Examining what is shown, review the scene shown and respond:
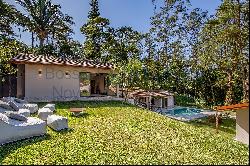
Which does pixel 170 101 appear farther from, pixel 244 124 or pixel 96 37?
pixel 244 124

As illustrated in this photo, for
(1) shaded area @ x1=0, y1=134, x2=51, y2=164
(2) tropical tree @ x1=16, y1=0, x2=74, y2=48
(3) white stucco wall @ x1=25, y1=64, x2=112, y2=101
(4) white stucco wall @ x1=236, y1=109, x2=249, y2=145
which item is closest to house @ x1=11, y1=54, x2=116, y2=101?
(3) white stucco wall @ x1=25, y1=64, x2=112, y2=101

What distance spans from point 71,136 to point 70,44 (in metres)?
33.7

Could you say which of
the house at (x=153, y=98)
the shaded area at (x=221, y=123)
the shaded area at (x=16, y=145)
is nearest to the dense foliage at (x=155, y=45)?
the house at (x=153, y=98)

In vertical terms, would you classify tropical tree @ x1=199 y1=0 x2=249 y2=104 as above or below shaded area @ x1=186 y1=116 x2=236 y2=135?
above

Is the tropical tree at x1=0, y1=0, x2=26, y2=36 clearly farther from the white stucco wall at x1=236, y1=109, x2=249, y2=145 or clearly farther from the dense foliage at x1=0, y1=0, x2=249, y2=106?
the white stucco wall at x1=236, y1=109, x2=249, y2=145

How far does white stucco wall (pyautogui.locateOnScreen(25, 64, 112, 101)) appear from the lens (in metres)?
24.9

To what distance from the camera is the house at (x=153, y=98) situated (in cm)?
3953

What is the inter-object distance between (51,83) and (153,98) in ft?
62.6

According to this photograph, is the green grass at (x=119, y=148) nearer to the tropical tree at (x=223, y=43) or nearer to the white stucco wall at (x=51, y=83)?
the white stucco wall at (x=51, y=83)

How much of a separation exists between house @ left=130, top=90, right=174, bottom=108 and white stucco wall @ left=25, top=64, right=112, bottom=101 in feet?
36.8

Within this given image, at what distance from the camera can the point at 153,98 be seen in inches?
1676

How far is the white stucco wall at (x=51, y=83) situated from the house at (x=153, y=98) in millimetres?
11208

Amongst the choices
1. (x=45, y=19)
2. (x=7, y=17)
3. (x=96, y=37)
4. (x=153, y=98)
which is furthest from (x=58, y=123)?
A: (x=96, y=37)

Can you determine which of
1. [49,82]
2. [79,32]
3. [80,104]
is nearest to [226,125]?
[80,104]
